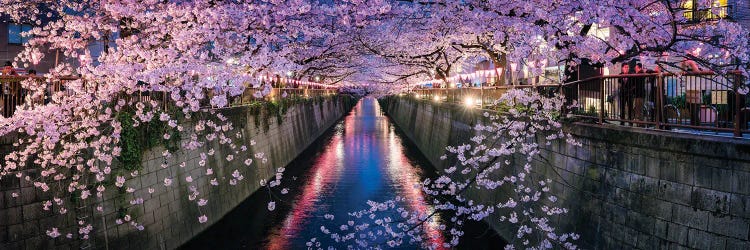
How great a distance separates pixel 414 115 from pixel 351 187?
24032mm

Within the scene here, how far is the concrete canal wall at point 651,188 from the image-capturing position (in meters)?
7.59

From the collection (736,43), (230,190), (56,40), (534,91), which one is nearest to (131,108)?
(56,40)

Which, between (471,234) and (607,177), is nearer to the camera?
(607,177)

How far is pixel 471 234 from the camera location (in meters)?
16.7

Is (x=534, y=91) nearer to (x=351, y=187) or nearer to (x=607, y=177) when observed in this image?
(x=607, y=177)

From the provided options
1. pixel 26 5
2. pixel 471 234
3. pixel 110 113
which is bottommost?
pixel 471 234

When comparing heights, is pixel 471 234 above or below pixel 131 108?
below

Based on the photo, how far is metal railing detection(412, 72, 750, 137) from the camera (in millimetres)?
8805

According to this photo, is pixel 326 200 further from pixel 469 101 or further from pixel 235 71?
pixel 235 71

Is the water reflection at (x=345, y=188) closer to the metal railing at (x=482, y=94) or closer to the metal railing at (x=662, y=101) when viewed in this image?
the metal railing at (x=482, y=94)

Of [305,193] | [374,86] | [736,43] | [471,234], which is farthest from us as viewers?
[374,86]

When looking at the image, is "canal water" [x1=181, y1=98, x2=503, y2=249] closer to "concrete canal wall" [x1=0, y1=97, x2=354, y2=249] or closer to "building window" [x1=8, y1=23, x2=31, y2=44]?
"concrete canal wall" [x1=0, y1=97, x2=354, y2=249]

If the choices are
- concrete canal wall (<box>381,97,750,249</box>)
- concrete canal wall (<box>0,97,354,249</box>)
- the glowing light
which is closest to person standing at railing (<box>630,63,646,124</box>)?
concrete canal wall (<box>381,97,750,249</box>)

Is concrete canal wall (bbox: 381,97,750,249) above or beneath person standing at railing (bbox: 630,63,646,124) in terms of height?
beneath
